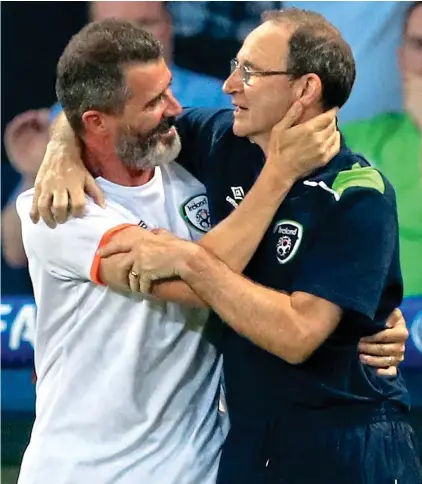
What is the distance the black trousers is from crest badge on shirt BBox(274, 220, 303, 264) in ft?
0.98

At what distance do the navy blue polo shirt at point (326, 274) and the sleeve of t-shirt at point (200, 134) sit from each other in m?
0.09

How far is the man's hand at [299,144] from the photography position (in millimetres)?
1420

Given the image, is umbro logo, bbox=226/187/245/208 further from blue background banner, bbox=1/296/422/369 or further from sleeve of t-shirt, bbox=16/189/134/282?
blue background banner, bbox=1/296/422/369

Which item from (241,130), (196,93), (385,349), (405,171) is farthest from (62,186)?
(405,171)

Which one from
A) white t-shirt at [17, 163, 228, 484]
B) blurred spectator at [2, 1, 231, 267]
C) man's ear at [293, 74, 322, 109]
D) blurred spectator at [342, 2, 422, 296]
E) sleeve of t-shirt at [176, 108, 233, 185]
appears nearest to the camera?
man's ear at [293, 74, 322, 109]

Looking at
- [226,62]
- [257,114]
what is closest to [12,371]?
[226,62]

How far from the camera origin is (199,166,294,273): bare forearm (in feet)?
4.61

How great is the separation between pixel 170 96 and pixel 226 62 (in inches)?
51.9

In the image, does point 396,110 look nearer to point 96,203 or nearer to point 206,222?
point 206,222

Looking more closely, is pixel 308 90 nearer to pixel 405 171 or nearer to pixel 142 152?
pixel 142 152

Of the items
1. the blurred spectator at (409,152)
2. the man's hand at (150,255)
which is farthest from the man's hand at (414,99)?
the man's hand at (150,255)

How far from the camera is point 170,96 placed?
1.64 meters

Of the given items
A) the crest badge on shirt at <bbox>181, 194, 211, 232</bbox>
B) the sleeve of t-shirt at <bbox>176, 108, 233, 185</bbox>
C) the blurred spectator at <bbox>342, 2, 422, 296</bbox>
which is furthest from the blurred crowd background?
the crest badge on shirt at <bbox>181, 194, 211, 232</bbox>

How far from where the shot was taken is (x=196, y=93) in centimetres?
291
